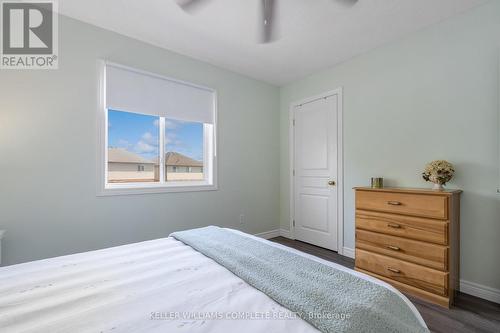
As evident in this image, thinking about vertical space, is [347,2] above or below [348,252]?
above

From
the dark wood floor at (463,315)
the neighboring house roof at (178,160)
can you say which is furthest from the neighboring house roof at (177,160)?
the dark wood floor at (463,315)

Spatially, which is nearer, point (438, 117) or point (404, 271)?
point (404, 271)

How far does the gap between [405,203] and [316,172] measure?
1.42 metres

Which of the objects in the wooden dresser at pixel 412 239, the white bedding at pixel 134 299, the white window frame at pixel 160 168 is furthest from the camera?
Result: the white window frame at pixel 160 168

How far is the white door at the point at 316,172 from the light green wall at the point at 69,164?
1427 mm

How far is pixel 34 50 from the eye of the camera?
7.06ft

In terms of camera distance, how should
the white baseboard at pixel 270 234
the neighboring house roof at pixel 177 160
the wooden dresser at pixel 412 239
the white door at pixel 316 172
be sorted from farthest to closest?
the white baseboard at pixel 270 234, the white door at pixel 316 172, the neighboring house roof at pixel 177 160, the wooden dresser at pixel 412 239

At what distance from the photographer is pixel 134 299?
0.96 meters

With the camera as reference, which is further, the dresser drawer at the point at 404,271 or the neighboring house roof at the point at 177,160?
the neighboring house roof at the point at 177,160

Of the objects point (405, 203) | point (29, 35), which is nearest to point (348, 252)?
point (405, 203)

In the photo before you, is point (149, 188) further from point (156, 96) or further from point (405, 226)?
point (405, 226)

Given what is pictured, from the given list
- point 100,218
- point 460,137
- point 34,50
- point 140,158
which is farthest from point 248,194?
point 34,50

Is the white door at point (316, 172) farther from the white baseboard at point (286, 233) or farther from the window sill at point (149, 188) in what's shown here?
the window sill at point (149, 188)

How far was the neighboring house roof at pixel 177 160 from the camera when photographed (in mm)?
2990
